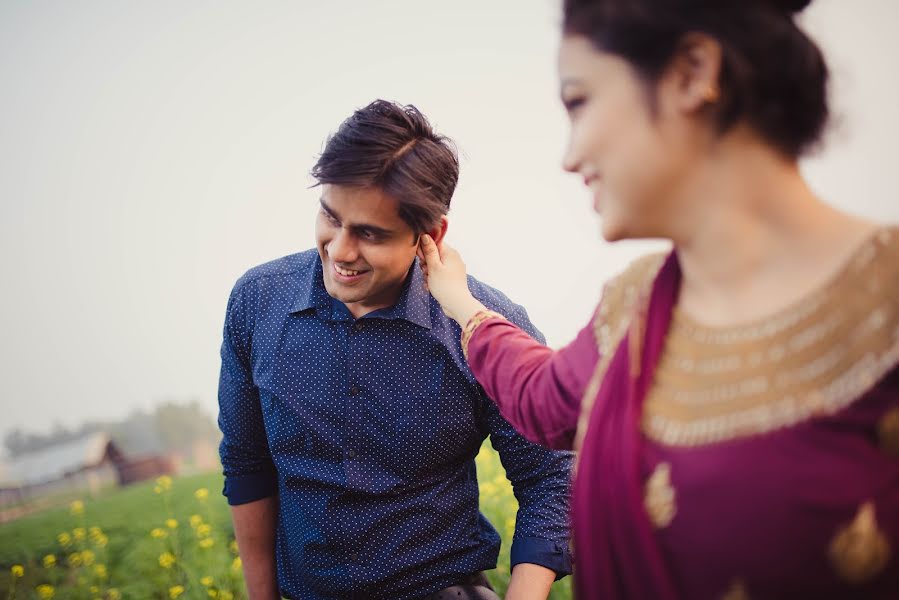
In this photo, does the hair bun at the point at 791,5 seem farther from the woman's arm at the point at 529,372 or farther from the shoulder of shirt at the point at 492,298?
the shoulder of shirt at the point at 492,298

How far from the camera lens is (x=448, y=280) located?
171cm

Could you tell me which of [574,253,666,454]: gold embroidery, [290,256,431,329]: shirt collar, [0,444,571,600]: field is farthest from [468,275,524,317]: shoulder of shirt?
[0,444,571,600]: field

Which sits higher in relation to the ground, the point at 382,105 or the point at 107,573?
the point at 382,105

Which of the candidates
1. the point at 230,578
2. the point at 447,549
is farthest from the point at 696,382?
the point at 230,578

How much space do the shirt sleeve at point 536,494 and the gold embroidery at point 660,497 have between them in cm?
113

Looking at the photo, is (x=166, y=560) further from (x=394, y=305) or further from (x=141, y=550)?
(x=394, y=305)

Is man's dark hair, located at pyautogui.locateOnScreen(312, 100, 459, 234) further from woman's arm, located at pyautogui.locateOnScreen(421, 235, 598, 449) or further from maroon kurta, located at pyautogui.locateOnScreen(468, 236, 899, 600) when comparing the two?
maroon kurta, located at pyautogui.locateOnScreen(468, 236, 899, 600)

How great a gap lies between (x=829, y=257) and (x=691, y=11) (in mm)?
388

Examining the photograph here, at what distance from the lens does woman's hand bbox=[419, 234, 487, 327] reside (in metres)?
1.58

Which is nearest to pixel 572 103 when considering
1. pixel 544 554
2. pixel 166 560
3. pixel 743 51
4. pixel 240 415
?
pixel 743 51

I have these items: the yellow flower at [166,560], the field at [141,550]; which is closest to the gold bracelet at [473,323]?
the field at [141,550]

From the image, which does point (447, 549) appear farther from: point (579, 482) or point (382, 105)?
point (382, 105)

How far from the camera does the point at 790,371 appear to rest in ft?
3.05

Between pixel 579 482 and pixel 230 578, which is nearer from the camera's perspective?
pixel 579 482
